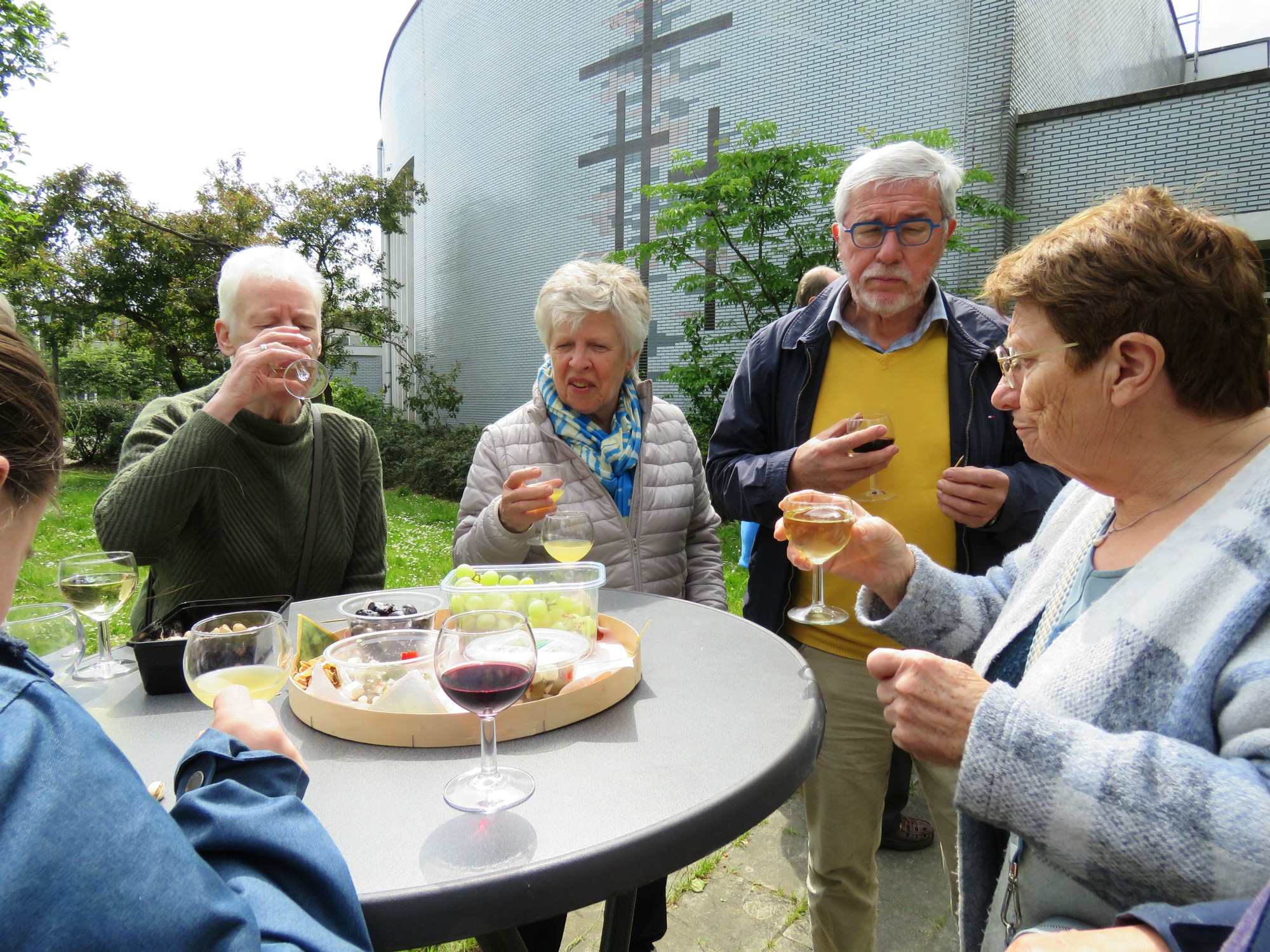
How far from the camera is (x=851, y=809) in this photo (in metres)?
2.33

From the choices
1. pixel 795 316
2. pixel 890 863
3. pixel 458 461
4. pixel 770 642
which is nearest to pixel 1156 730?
pixel 770 642

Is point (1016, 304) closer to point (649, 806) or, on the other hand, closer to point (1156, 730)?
point (1156, 730)

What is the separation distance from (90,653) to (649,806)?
1.77 meters

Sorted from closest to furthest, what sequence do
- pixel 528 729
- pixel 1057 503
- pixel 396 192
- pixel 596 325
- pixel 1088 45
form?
pixel 528 729, pixel 1057 503, pixel 596 325, pixel 1088 45, pixel 396 192

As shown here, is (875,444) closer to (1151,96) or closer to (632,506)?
(632,506)

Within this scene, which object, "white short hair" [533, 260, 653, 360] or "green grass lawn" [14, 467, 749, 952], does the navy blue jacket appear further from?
"green grass lawn" [14, 467, 749, 952]

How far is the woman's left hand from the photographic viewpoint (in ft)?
4.16

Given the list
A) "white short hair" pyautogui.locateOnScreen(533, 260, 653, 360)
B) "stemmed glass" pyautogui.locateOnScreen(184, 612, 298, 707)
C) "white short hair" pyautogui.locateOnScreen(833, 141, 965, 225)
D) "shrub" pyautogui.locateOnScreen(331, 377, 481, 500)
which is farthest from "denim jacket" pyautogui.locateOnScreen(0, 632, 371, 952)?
"shrub" pyautogui.locateOnScreen(331, 377, 481, 500)

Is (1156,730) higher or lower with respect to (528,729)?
higher

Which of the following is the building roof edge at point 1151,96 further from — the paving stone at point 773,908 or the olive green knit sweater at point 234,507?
the olive green knit sweater at point 234,507

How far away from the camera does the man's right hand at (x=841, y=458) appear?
2.24 metres

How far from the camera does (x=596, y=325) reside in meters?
2.67

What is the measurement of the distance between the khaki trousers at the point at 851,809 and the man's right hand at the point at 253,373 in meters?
2.00

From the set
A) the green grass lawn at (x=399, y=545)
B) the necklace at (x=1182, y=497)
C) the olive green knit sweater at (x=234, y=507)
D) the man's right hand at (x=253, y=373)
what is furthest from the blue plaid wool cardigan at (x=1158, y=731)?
the green grass lawn at (x=399, y=545)
